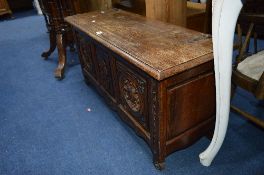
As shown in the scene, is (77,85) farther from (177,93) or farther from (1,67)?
(177,93)

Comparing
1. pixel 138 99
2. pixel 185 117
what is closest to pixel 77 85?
pixel 138 99

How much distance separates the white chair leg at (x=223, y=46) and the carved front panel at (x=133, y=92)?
34cm

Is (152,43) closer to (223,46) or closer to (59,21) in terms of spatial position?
(223,46)

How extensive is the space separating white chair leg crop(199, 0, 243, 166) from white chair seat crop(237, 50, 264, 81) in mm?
261

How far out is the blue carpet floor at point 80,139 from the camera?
1326mm

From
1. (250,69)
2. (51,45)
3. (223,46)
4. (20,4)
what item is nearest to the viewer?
(223,46)

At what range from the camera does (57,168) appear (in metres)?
1.37

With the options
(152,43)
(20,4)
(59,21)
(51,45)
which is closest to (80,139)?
(152,43)

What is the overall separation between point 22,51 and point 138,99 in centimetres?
255

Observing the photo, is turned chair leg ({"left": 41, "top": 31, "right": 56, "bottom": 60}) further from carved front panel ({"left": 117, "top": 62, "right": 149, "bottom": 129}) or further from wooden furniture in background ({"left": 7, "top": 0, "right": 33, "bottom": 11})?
wooden furniture in background ({"left": 7, "top": 0, "right": 33, "bottom": 11})

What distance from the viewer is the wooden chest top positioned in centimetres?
101

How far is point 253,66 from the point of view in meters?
1.21

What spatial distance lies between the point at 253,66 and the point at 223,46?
16.5 inches

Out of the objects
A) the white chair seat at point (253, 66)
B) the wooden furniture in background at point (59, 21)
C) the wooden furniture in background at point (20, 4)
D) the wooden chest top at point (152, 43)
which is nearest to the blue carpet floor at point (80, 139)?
the wooden furniture in background at point (59, 21)
